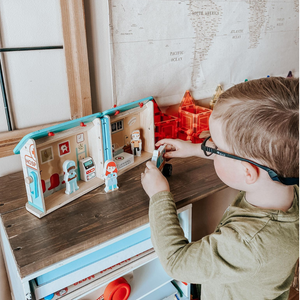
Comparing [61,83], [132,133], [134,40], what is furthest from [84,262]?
[134,40]

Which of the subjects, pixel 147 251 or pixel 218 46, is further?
pixel 218 46

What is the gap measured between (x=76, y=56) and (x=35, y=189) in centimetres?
53

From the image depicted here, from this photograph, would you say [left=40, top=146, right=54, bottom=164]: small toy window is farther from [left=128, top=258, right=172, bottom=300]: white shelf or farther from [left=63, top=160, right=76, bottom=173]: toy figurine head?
[left=128, top=258, right=172, bottom=300]: white shelf

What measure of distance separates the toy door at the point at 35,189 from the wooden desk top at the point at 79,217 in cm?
4

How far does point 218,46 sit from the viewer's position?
152cm

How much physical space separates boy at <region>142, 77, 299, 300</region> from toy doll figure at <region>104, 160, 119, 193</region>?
236mm

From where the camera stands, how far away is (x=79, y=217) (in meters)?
0.83

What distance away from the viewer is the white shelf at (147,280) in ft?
3.54

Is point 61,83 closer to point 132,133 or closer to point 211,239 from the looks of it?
point 132,133

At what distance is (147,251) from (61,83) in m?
0.70

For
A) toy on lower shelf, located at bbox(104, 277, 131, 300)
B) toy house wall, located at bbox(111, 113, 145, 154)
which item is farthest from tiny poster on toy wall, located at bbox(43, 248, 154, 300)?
toy house wall, located at bbox(111, 113, 145, 154)

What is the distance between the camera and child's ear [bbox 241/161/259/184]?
0.66m

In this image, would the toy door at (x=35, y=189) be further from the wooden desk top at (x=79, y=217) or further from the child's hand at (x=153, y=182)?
the child's hand at (x=153, y=182)

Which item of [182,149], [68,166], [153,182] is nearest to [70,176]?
[68,166]
